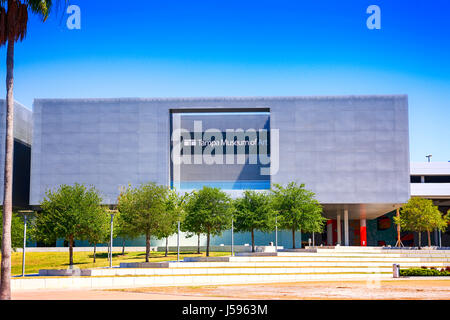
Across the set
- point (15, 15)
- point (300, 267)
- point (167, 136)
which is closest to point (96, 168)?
point (167, 136)

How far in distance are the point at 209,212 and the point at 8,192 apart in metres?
30.7

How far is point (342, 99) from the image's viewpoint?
239ft

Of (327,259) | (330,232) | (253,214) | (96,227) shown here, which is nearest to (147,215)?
(96,227)

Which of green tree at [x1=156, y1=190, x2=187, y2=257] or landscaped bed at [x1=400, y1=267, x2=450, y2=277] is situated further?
green tree at [x1=156, y1=190, x2=187, y2=257]

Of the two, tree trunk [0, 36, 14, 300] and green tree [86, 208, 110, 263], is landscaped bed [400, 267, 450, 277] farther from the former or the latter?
tree trunk [0, 36, 14, 300]

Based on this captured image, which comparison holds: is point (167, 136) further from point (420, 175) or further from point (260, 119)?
point (420, 175)

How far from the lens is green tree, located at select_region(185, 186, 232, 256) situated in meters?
49.9

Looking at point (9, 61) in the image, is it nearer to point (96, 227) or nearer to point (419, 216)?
point (96, 227)

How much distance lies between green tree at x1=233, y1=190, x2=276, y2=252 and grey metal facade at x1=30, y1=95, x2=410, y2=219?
717 inches

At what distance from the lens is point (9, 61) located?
67.5 ft

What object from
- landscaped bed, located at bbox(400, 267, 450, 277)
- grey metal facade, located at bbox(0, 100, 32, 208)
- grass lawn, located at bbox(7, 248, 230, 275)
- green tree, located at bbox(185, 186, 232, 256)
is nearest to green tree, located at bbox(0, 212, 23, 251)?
grass lawn, located at bbox(7, 248, 230, 275)

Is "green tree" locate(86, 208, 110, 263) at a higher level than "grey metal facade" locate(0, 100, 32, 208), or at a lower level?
lower

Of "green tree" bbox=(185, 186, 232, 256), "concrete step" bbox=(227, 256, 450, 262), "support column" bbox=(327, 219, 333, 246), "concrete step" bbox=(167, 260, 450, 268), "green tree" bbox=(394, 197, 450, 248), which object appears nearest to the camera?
"concrete step" bbox=(167, 260, 450, 268)

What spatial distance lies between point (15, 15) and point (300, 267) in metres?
28.2
